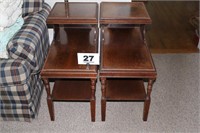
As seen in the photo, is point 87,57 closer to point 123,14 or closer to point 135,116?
point 123,14

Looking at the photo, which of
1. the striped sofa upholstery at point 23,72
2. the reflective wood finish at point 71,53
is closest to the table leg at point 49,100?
the reflective wood finish at point 71,53

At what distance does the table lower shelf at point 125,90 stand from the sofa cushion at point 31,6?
0.78m

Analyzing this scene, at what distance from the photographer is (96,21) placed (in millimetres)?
1631

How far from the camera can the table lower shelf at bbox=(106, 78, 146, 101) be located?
1539 mm

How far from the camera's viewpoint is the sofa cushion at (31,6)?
69.9 inches

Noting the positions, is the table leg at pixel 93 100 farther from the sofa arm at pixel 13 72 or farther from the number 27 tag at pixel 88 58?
the sofa arm at pixel 13 72

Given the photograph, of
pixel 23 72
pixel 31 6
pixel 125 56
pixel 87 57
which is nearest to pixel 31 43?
pixel 23 72

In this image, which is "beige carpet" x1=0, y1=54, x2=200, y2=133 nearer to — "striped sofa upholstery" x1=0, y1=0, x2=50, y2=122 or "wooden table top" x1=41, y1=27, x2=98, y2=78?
"striped sofa upholstery" x1=0, y1=0, x2=50, y2=122

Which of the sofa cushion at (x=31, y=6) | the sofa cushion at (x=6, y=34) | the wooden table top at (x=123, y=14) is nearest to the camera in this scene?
the sofa cushion at (x=6, y=34)

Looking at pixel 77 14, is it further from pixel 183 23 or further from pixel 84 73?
pixel 183 23

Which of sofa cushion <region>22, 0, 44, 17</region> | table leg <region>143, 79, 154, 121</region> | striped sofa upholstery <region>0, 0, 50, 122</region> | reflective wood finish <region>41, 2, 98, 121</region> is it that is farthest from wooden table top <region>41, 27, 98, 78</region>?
table leg <region>143, 79, 154, 121</region>

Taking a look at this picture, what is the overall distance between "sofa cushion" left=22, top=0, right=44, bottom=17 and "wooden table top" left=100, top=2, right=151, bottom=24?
48cm

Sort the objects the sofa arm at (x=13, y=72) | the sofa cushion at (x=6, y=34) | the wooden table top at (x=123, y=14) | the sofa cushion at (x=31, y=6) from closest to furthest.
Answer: the sofa arm at (x=13, y=72)
the sofa cushion at (x=6, y=34)
the wooden table top at (x=123, y=14)
the sofa cushion at (x=31, y=6)

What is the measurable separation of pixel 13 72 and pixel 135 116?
0.89 meters
